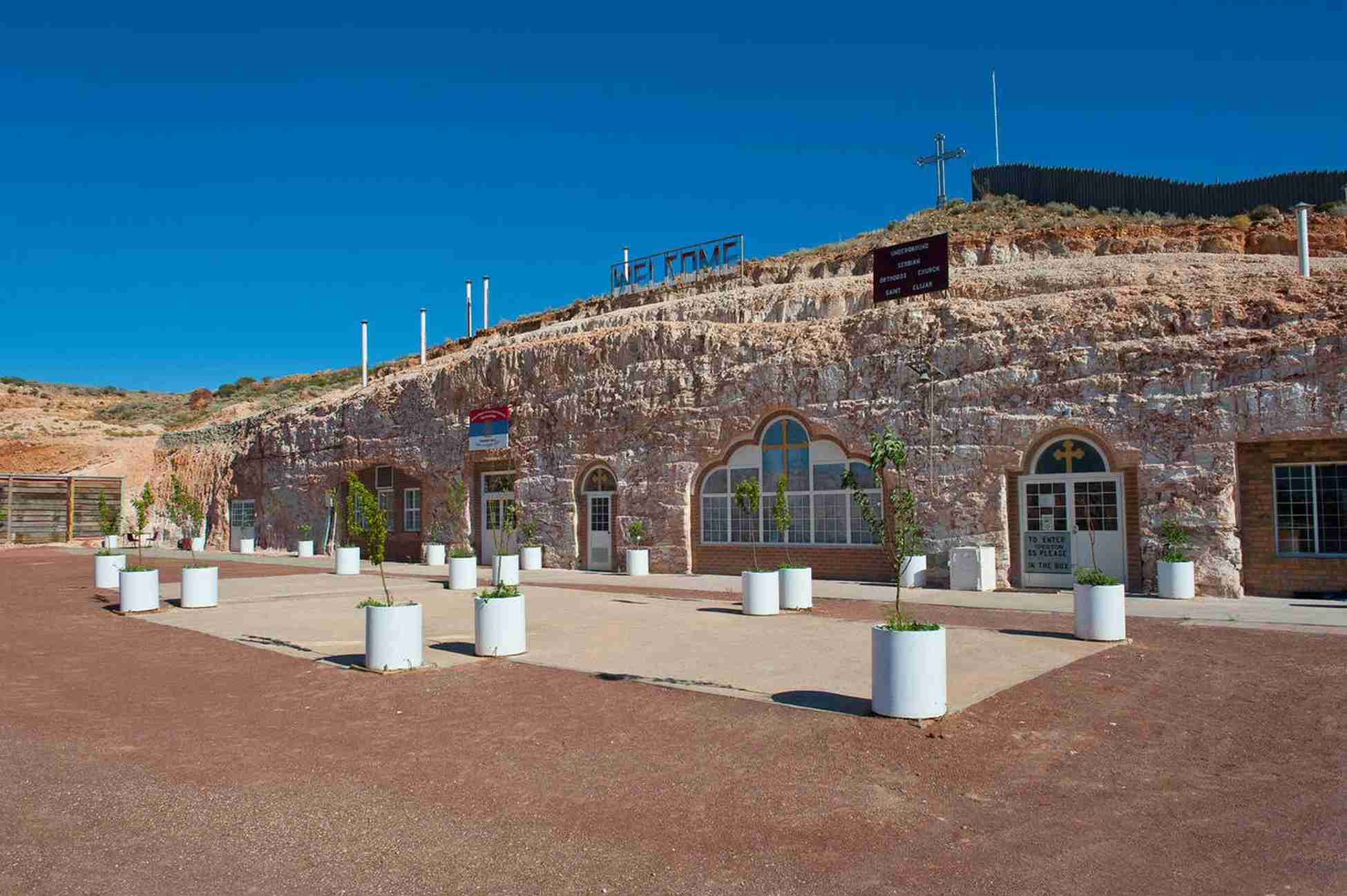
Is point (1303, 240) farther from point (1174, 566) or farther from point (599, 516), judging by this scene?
point (599, 516)

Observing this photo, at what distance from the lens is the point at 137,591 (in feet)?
52.8

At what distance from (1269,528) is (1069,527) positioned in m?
3.28

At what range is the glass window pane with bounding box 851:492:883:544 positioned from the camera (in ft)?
66.1

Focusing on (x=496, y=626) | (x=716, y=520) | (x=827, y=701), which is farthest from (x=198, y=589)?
(x=827, y=701)

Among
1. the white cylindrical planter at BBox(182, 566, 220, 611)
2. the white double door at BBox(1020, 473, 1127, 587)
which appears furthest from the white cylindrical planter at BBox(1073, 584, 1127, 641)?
the white cylindrical planter at BBox(182, 566, 220, 611)

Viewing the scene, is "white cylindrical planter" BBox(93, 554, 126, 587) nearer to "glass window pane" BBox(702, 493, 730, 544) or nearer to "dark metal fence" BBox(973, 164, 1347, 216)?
"glass window pane" BBox(702, 493, 730, 544)

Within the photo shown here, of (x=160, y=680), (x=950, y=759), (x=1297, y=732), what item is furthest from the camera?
(x=160, y=680)

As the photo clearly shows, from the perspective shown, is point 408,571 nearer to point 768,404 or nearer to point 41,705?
point 768,404

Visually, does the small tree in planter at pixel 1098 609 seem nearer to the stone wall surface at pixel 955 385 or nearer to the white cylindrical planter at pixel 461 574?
the stone wall surface at pixel 955 385

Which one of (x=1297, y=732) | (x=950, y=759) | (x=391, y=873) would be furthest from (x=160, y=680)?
(x=1297, y=732)

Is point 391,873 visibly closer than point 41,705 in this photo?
Yes

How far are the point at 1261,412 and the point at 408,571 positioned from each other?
20.7 metres

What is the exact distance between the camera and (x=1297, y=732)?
23.5ft

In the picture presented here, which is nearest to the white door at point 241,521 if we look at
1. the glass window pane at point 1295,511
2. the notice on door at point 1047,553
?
the notice on door at point 1047,553
